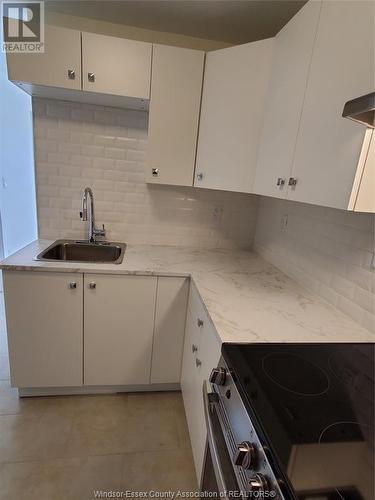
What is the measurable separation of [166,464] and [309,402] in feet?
3.73

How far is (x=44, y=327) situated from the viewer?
1.68 meters

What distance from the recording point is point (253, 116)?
158 cm

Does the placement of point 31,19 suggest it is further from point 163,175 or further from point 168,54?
point 163,175

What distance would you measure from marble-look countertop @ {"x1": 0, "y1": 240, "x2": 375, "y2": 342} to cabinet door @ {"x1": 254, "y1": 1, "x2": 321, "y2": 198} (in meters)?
0.52

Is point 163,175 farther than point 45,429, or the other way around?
point 163,175

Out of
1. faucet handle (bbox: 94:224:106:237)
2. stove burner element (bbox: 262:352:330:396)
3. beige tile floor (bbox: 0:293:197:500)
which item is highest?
faucet handle (bbox: 94:224:106:237)

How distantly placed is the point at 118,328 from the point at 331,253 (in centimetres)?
131

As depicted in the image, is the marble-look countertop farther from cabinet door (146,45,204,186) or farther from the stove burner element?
cabinet door (146,45,204,186)

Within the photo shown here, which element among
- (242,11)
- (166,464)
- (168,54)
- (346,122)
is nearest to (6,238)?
(168,54)

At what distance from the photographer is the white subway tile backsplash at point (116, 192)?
195 cm

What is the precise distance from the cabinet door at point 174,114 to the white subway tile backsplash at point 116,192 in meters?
0.30

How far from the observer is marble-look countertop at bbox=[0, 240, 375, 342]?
1.09 m

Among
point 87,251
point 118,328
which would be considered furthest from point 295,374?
point 87,251

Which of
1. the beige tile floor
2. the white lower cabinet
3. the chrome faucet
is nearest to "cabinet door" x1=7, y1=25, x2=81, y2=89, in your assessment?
the chrome faucet
